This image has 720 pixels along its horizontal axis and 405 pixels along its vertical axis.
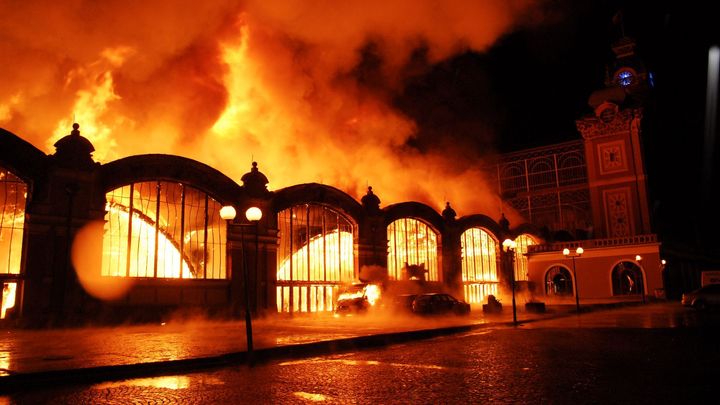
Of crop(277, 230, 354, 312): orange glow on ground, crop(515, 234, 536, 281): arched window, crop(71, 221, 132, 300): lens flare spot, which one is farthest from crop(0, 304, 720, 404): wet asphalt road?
crop(515, 234, 536, 281): arched window

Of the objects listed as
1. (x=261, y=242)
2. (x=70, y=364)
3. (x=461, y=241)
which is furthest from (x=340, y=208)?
(x=70, y=364)

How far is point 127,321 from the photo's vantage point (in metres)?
25.0

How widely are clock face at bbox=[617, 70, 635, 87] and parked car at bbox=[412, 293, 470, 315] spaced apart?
46115mm

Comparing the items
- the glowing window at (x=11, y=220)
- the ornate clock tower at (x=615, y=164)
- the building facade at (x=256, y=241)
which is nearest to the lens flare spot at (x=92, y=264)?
the building facade at (x=256, y=241)

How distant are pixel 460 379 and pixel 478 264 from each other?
40.7m

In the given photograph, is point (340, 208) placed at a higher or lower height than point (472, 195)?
lower

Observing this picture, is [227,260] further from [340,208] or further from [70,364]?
[70,364]

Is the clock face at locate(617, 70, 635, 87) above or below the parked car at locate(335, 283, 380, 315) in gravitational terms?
above

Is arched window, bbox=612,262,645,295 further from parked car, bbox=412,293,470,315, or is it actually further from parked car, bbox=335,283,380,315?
parked car, bbox=412,293,470,315

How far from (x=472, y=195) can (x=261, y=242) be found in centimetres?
3760

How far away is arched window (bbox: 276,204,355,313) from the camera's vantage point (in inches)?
1289

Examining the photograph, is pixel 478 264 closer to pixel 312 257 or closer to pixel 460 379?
pixel 312 257

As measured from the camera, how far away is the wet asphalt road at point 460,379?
780 cm

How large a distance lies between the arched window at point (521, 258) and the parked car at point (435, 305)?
96.0 ft
